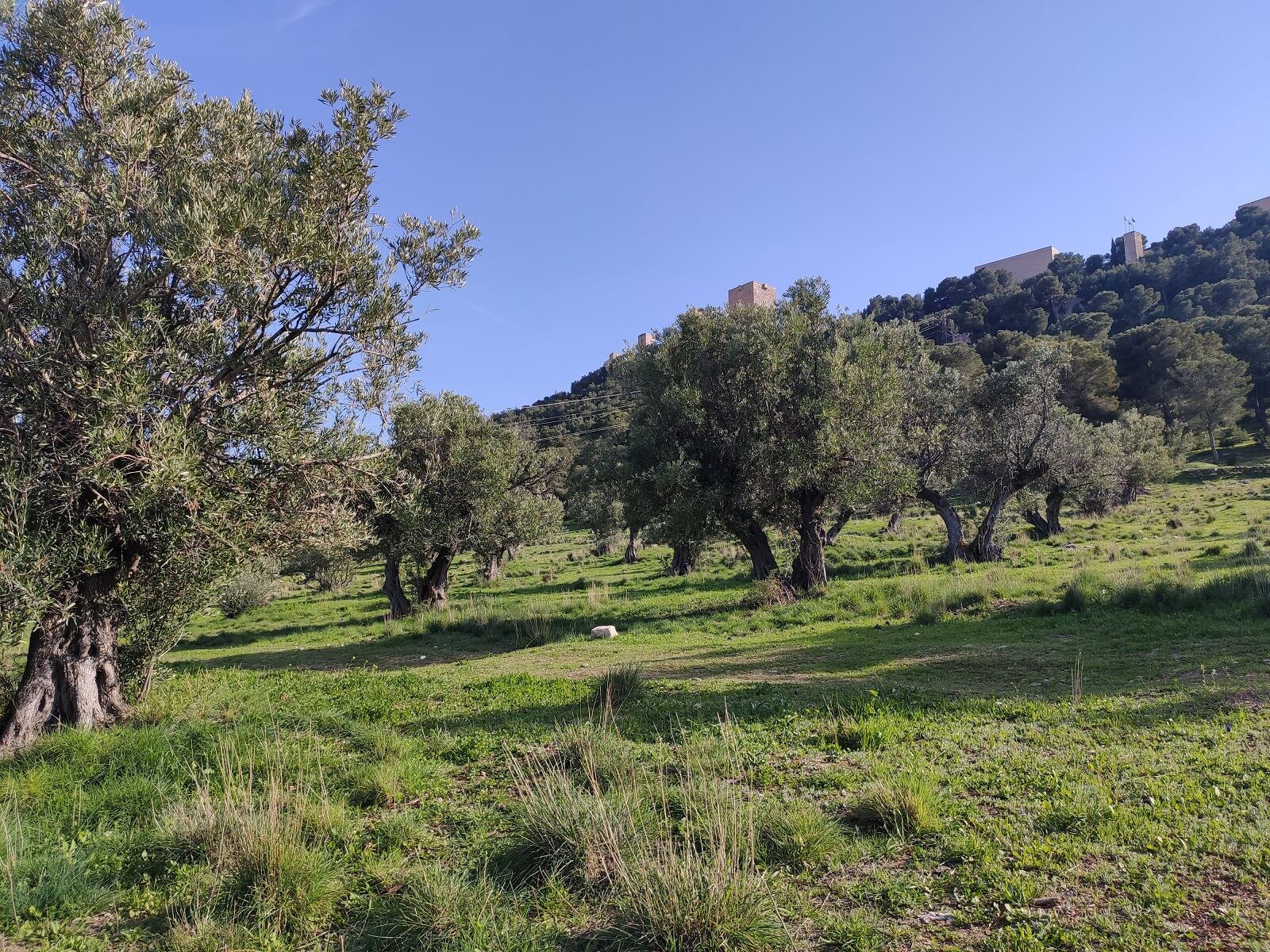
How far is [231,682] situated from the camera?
40.8ft

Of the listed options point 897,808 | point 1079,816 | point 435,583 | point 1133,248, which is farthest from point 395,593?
point 1133,248

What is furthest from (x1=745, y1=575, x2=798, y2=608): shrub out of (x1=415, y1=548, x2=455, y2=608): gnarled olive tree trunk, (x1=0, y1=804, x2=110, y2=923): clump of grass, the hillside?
the hillside

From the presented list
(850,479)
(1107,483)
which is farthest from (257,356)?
(1107,483)

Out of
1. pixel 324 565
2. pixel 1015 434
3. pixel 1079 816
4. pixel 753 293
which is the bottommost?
pixel 1079 816

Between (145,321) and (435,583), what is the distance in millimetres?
17865

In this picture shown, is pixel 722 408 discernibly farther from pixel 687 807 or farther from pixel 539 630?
pixel 687 807

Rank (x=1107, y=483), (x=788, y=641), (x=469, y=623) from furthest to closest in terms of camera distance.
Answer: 1. (x=1107, y=483)
2. (x=469, y=623)
3. (x=788, y=641)

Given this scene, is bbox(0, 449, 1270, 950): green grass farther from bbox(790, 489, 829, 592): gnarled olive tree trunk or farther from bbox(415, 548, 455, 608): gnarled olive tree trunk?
bbox(415, 548, 455, 608): gnarled olive tree trunk

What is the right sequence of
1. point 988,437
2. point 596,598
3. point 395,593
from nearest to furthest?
point 596,598 → point 395,593 → point 988,437

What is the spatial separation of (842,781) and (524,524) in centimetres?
1988

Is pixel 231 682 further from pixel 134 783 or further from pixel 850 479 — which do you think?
pixel 850 479

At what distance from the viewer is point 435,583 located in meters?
24.9

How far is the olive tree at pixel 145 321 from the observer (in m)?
7.37

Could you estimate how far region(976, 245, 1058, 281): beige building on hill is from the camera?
143500mm
